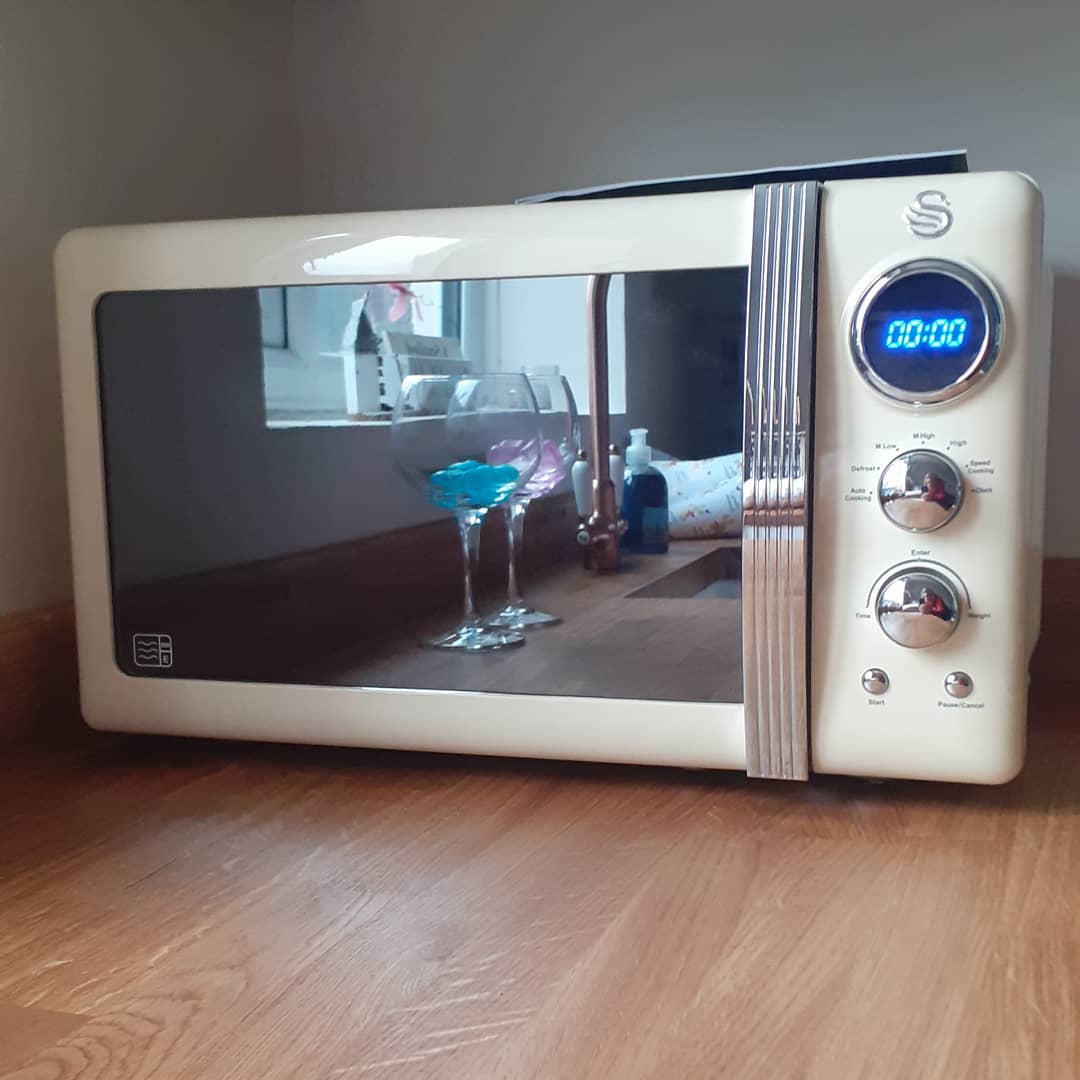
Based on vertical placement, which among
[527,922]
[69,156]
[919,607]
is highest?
[69,156]

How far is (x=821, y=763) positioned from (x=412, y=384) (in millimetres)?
305

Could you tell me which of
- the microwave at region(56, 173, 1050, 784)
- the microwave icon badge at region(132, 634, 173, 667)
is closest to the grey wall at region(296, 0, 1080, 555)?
the microwave at region(56, 173, 1050, 784)

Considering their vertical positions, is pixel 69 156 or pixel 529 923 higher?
pixel 69 156

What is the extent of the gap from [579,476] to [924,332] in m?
0.19

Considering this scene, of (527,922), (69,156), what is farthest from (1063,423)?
(69,156)

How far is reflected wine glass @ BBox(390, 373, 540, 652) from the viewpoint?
0.69m

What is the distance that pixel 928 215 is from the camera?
0.60m

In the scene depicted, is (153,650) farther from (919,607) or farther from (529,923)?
(919,607)

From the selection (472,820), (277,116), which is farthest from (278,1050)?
(277,116)

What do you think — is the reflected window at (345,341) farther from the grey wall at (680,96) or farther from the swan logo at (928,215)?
the grey wall at (680,96)

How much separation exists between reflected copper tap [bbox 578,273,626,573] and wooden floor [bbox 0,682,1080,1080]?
14cm

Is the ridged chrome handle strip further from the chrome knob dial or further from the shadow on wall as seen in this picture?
the shadow on wall

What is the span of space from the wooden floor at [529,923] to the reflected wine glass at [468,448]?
4.7 inches

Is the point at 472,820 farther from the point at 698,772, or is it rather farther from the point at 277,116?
the point at 277,116
